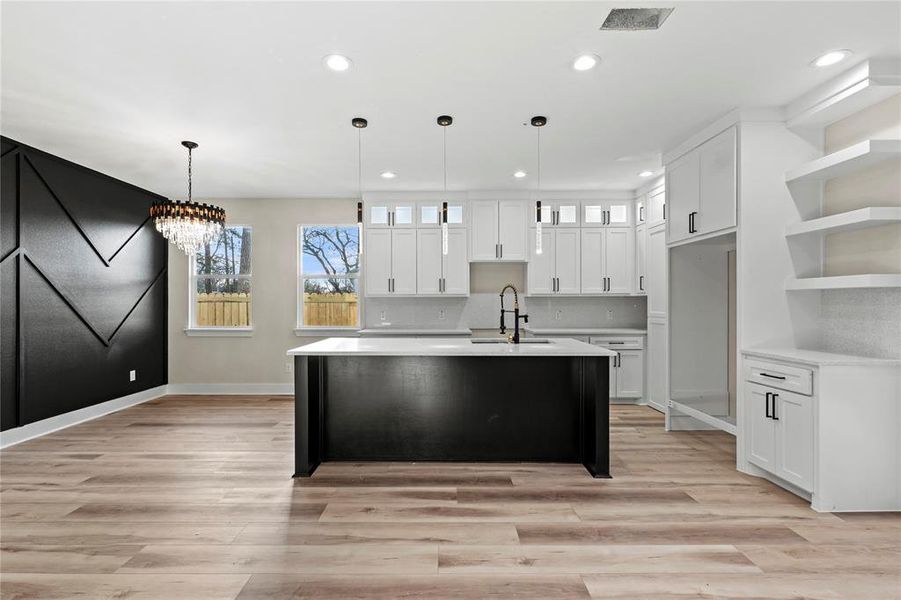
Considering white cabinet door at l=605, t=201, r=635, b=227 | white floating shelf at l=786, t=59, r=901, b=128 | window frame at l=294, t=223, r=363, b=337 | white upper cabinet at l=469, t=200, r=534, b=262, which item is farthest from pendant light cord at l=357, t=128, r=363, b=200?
white floating shelf at l=786, t=59, r=901, b=128

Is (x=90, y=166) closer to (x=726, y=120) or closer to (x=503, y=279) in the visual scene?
(x=503, y=279)

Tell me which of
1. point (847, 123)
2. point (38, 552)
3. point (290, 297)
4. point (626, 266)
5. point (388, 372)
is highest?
point (847, 123)

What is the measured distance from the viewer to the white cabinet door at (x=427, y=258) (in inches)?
238

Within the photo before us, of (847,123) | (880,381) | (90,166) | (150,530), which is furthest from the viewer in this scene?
(90,166)

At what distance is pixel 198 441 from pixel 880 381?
5.07 metres

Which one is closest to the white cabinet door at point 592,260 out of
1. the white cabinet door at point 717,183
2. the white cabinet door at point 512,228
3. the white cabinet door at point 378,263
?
the white cabinet door at point 512,228

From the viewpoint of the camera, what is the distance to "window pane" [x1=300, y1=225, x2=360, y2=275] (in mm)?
6438

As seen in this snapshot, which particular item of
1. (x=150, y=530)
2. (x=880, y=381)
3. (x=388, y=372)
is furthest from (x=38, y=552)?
(x=880, y=381)

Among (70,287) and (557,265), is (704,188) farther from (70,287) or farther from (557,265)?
(70,287)

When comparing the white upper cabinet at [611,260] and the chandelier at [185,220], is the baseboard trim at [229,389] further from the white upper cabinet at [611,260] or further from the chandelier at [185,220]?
the white upper cabinet at [611,260]

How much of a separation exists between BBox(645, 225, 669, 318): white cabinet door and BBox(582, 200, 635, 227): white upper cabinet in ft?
1.67

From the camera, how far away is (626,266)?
6035 mm

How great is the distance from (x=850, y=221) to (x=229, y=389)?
21.8 feet

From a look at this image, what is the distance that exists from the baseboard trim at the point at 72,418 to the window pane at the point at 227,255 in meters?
1.70
